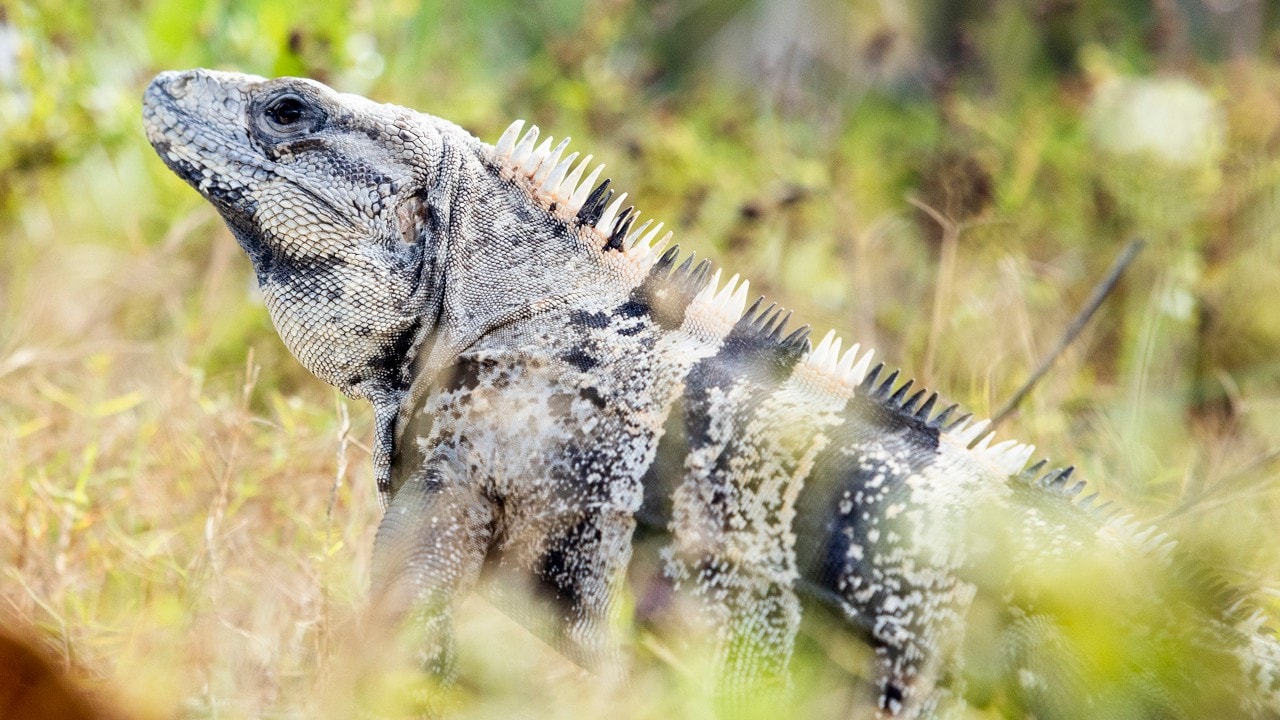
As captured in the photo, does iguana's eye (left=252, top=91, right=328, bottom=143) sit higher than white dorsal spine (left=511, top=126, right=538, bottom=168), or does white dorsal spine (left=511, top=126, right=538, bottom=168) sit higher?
white dorsal spine (left=511, top=126, right=538, bottom=168)

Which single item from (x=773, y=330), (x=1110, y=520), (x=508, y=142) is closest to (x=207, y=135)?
(x=508, y=142)

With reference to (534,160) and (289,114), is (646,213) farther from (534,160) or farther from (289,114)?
(289,114)

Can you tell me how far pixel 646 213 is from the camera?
6699 mm

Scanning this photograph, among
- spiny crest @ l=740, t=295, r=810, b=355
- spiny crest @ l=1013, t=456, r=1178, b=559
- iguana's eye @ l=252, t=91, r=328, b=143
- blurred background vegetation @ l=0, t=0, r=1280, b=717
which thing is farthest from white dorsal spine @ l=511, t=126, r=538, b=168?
spiny crest @ l=1013, t=456, r=1178, b=559

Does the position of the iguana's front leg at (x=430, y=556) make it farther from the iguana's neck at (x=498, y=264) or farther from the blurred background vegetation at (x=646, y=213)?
the iguana's neck at (x=498, y=264)

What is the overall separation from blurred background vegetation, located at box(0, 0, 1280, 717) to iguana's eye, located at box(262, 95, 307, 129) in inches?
29.9

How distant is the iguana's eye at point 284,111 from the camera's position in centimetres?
297

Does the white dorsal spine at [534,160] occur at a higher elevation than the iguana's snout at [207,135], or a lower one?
higher

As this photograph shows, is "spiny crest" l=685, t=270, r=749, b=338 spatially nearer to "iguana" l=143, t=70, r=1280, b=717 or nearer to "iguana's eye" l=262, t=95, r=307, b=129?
"iguana" l=143, t=70, r=1280, b=717

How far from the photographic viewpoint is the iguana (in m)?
2.36

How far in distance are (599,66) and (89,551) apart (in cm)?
459

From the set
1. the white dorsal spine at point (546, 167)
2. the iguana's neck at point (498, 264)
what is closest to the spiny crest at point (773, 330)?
the iguana's neck at point (498, 264)

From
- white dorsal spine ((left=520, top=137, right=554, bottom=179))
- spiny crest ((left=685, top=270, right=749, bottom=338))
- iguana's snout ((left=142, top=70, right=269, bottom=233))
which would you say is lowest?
iguana's snout ((left=142, top=70, right=269, bottom=233))

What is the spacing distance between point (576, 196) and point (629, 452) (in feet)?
2.25
